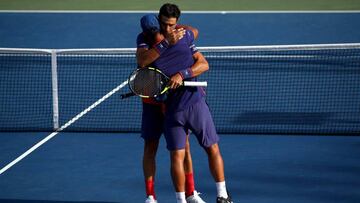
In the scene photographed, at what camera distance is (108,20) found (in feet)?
67.7

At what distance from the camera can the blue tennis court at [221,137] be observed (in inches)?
378

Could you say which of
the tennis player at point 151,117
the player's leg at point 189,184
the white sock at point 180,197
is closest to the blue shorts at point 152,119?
the tennis player at point 151,117

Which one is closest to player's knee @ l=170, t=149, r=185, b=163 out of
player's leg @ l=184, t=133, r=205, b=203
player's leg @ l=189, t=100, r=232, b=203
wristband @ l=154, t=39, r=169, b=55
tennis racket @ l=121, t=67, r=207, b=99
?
player's leg @ l=189, t=100, r=232, b=203

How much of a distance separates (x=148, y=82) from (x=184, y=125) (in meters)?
0.56

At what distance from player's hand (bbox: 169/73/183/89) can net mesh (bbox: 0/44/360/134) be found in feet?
12.3

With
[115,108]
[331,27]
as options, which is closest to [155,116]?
[115,108]

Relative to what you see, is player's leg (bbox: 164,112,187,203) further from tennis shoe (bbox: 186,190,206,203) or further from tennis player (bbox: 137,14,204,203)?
tennis shoe (bbox: 186,190,206,203)

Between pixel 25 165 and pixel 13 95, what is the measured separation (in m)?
3.43

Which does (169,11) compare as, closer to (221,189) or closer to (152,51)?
(152,51)

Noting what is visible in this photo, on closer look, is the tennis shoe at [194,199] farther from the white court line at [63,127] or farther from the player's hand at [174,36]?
the white court line at [63,127]

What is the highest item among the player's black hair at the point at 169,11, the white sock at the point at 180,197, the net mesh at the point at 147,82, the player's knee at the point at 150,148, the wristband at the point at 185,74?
the player's black hair at the point at 169,11

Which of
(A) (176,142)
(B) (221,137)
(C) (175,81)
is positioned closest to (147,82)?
(C) (175,81)

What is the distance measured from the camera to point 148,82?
832 centimetres

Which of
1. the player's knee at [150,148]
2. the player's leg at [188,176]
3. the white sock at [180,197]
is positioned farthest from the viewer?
the player's leg at [188,176]
